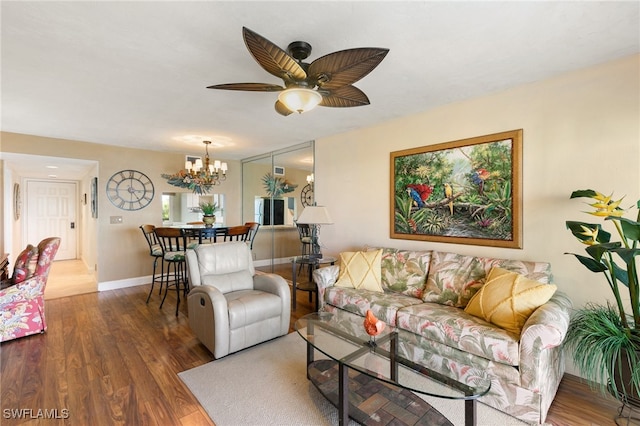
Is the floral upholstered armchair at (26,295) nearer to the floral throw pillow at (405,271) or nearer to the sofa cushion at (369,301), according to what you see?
the sofa cushion at (369,301)

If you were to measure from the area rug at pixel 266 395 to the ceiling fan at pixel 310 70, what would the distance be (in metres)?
1.97

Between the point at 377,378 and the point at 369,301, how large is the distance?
111 centimetres

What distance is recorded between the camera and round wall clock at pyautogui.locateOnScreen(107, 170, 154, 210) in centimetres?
479

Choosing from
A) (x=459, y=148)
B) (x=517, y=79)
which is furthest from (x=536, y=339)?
(x=517, y=79)

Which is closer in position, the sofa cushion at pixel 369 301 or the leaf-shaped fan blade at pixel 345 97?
the leaf-shaped fan blade at pixel 345 97

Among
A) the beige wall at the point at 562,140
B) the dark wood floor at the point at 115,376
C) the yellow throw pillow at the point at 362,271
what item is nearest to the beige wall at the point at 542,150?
the beige wall at the point at 562,140

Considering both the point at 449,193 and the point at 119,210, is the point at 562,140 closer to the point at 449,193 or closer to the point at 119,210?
the point at 449,193

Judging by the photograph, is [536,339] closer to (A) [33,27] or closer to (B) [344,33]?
(B) [344,33]

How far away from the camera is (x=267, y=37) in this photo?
5.91 feet

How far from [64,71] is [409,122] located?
10.6 feet

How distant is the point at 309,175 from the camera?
15.3 ft

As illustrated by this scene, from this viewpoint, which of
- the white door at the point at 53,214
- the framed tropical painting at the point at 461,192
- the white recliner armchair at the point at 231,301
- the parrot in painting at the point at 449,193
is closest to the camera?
the white recliner armchair at the point at 231,301

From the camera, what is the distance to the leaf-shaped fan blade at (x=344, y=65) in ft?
4.64

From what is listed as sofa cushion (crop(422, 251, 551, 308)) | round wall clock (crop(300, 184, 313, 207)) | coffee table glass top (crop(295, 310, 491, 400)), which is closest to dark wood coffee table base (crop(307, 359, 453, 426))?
coffee table glass top (crop(295, 310, 491, 400))
